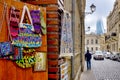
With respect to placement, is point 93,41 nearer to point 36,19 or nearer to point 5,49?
point 36,19

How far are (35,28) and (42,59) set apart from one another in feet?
1.75

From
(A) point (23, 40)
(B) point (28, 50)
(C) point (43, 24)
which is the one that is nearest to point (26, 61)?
(B) point (28, 50)

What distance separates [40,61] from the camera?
4617mm

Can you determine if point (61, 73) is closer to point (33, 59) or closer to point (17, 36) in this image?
point (33, 59)

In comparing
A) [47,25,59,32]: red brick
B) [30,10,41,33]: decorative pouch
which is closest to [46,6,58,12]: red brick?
[47,25,59,32]: red brick

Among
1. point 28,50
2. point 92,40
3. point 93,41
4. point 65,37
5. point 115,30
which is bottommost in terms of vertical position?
point 28,50

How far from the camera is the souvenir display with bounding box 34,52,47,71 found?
4.49 m

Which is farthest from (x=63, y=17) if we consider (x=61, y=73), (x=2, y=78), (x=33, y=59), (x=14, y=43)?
(x=2, y=78)

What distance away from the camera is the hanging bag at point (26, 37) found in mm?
4031

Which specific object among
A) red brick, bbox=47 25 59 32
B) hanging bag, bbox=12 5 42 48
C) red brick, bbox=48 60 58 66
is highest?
red brick, bbox=47 25 59 32

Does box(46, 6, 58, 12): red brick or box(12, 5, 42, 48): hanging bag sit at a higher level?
box(46, 6, 58, 12): red brick

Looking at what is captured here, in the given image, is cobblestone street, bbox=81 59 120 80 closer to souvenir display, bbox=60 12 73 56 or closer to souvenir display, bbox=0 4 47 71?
souvenir display, bbox=60 12 73 56

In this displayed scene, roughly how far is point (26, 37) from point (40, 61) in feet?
1.91

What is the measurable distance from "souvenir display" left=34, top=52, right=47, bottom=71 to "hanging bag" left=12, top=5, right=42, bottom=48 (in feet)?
0.54
